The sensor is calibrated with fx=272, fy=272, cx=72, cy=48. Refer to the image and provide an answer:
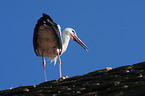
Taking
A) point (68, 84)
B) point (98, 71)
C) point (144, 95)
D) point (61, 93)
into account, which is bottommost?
point (144, 95)

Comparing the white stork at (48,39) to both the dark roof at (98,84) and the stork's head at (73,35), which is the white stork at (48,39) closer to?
the stork's head at (73,35)

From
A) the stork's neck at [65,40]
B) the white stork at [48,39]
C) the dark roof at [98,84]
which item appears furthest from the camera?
the stork's neck at [65,40]

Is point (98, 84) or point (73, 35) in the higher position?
point (73, 35)

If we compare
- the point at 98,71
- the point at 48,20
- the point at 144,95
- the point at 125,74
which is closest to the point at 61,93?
the point at 125,74

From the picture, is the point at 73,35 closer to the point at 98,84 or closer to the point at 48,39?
the point at 48,39

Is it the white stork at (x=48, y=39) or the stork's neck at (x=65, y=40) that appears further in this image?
the stork's neck at (x=65, y=40)

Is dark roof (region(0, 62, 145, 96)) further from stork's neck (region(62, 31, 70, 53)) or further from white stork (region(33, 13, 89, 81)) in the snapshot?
stork's neck (region(62, 31, 70, 53))

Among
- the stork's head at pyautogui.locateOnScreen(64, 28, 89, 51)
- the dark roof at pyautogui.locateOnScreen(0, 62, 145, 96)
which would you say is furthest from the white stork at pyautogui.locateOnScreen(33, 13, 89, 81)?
the dark roof at pyautogui.locateOnScreen(0, 62, 145, 96)

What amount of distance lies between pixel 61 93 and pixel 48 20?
578 centimetres

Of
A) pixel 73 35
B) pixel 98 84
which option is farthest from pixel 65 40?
pixel 98 84

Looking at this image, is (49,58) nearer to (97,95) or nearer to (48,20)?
(48,20)

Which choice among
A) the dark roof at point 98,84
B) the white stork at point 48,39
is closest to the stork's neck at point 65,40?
the white stork at point 48,39

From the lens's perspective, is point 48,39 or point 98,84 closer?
point 98,84

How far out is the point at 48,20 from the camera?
1070 centimetres
